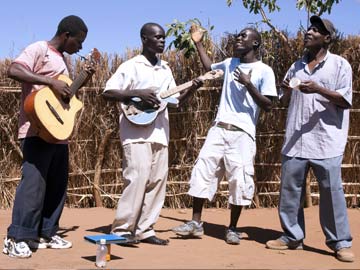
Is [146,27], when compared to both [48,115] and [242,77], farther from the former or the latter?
[48,115]

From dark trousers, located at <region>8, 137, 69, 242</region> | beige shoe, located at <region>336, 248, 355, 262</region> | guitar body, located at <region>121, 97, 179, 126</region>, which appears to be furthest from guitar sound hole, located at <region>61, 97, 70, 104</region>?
beige shoe, located at <region>336, 248, 355, 262</region>

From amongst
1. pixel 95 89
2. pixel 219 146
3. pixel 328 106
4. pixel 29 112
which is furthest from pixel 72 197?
pixel 328 106

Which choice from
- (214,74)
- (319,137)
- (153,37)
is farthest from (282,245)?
(153,37)

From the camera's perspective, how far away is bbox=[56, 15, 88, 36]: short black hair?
5.08 metres

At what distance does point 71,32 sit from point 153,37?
0.76 m

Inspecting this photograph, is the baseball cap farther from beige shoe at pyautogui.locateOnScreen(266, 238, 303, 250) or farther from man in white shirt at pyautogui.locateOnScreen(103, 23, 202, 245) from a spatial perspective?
Answer: beige shoe at pyautogui.locateOnScreen(266, 238, 303, 250)

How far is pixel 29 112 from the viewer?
15.5 ft

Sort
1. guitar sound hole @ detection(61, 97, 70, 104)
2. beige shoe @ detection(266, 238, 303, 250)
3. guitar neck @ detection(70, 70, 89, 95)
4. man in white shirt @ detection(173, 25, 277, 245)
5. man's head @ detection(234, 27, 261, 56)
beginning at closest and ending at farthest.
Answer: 1. guitar sound hole @ detection(61, 97, 70, 104)
2. guitar neck @ detection(70, 70, 89, 95)
3. beige shoe @ detection(266, 238, 303, 250)
4. man in white shirt @ detection(173, 25, 277, 245)
5. man's head @ detection(234, 27, 261, 56)

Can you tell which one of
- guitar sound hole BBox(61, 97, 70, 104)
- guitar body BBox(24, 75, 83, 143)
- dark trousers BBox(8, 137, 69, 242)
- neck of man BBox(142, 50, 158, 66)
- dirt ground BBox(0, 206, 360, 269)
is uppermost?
neck of man BBox(142, 50, 158, 66)

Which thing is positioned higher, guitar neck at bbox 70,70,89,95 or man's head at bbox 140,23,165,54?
man's head at bbox 140,23,165,54

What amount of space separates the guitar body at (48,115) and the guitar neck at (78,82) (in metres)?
0.18

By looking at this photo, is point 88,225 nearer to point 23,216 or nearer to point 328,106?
point 23,216

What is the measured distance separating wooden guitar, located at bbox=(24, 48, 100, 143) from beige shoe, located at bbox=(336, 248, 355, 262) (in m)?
2.40

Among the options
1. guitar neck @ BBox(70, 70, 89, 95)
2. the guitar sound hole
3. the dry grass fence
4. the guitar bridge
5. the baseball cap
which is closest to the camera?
the guitar bridge
